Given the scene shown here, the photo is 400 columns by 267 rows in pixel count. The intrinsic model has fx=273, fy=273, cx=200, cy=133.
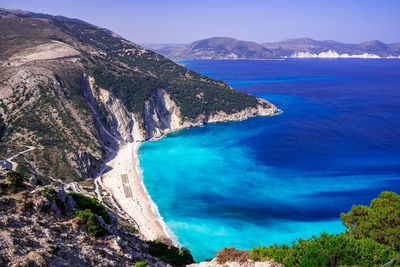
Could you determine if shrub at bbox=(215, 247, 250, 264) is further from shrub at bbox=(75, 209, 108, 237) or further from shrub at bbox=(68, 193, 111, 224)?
shrub at bbox=(68, 193, 111, 224)

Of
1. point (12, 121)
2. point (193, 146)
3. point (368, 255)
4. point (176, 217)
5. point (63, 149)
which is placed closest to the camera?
point (368, 255)

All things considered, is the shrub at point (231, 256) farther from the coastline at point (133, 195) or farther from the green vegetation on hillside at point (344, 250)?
the coastline at point (133, 195)

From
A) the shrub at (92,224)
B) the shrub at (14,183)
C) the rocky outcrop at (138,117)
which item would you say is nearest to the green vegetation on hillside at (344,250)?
the shrub at (92,224)

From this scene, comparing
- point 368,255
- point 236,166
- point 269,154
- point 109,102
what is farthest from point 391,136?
point 109,102

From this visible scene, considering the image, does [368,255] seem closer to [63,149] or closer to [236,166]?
[236,166]

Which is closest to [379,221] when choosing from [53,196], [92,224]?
[92,224]

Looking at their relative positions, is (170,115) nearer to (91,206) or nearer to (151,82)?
(151,82)
